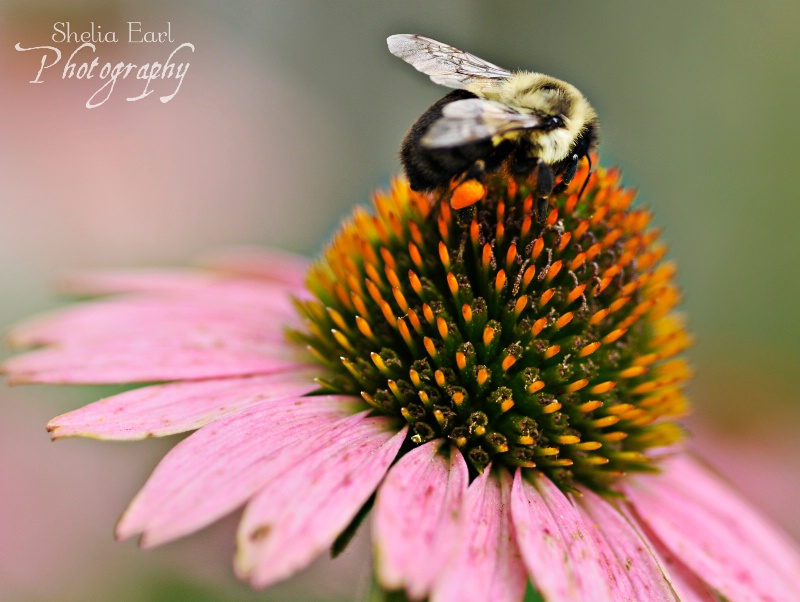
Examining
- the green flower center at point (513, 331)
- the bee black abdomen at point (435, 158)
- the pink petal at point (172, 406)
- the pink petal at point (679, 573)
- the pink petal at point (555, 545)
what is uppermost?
the bee black abdomen at point (435, 158)

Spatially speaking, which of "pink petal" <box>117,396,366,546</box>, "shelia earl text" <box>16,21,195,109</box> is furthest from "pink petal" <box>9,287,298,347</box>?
"shelia earl text" <box>16,21,195,109</box>

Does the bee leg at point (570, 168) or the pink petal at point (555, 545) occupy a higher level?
the bee leg at point (570, 168)

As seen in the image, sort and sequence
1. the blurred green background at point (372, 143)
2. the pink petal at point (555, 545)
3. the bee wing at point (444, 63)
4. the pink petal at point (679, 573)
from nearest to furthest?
the pink petal at point (555, 545) → the pink petal at point (679, 573) → the bee wing at point (444, 63) → the blurred green background at point (372, 143)

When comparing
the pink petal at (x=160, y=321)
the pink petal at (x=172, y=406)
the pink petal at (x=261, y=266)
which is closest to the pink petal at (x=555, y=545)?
the pink petal at (x=172, y=406)

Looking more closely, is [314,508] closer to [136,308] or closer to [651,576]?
[651,576]

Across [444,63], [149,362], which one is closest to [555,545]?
[149,362]

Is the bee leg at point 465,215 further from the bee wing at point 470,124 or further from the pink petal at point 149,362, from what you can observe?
the pink petal at point 149,362
